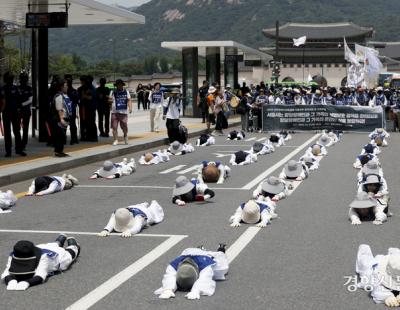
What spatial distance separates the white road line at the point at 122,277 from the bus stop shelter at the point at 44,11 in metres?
11.2

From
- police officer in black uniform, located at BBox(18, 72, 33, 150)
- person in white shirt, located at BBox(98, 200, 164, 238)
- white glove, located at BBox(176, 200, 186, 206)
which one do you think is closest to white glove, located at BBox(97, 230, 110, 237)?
person in white shirt, located at BBox(98, 200, 164, 238)

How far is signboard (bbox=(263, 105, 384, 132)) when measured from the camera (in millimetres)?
29969

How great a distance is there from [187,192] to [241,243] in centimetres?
315

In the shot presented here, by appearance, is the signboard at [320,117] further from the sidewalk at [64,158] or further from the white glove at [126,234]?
the white glove at [126,234]

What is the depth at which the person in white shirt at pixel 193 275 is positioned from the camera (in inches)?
259

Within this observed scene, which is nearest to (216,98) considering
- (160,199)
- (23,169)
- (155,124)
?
(155,124)

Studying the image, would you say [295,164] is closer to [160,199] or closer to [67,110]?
[160,199]

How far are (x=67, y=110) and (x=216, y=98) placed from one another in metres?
11.6

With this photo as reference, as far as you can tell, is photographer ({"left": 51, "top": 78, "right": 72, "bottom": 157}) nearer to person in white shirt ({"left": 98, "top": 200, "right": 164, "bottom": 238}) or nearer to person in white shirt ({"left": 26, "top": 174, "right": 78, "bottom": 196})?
person in white shirt ({"left": 26, "top": 174, "right": 78, "bottom": 196})

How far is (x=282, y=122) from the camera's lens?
1202 inches

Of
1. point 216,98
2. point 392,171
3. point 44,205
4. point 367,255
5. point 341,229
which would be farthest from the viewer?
point 216,98

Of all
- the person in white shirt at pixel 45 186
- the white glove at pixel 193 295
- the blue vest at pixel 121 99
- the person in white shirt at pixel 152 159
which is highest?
the blue vest at pixel 121 99

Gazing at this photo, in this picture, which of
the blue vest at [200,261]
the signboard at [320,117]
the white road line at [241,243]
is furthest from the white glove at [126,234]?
the signboard at [320,117]

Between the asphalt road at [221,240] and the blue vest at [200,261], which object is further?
the blue vest at [200,261]
